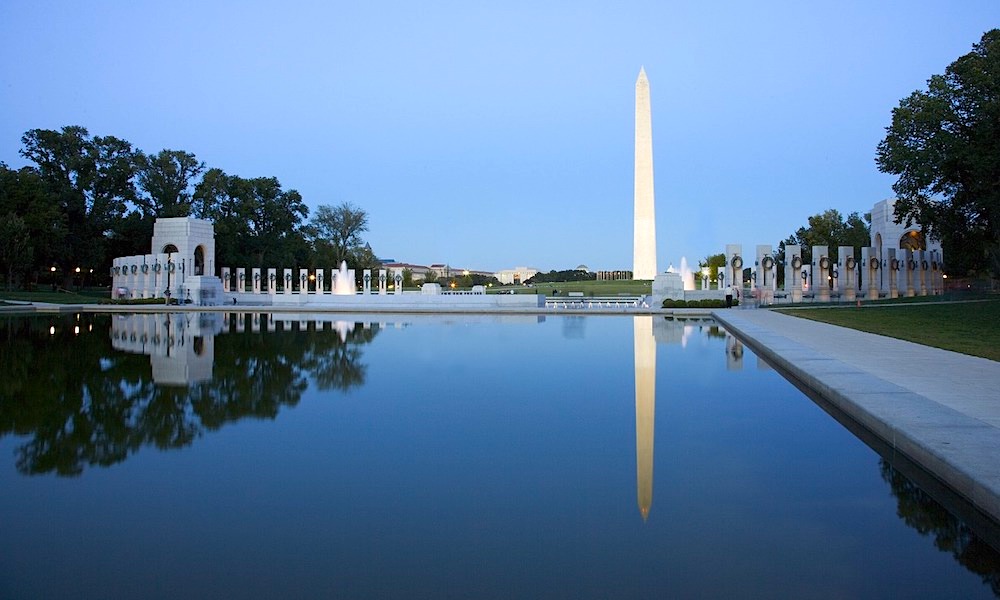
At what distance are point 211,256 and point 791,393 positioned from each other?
46315mm

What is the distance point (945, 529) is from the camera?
4477mm

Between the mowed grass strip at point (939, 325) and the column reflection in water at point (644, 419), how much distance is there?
5.72m

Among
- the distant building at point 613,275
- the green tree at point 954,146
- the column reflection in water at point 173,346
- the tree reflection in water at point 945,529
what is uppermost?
the green tree at point 954,146

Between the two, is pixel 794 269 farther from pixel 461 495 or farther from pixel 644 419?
pixel 461 495

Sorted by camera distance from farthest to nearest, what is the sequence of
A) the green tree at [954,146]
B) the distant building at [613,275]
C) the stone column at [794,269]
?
the distant building at [613,275] → the stone column at [794,269] → the green tree at [954,146]

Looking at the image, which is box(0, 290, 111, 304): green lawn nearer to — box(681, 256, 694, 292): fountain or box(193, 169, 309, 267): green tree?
box(193, 169, 309, 267): green tree

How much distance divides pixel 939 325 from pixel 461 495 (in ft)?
65.6

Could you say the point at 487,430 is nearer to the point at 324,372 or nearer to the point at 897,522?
the point at 897,522

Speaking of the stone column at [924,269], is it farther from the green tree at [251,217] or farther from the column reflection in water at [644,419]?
the green tree at [251,217]

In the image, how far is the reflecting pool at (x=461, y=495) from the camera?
148 inches

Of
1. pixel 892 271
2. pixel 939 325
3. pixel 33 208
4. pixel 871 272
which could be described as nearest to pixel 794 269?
pixel 871 272

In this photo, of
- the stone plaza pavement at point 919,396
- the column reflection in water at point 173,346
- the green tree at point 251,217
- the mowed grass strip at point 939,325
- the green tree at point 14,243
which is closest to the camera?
the stone plaza pavement at point 919,396

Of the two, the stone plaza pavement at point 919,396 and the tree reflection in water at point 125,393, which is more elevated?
the stone plaza pavement at point 919,396

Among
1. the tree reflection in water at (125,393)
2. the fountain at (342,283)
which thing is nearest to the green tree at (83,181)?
the fountain at (342,283)
